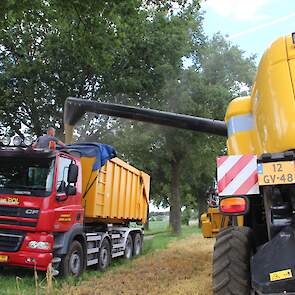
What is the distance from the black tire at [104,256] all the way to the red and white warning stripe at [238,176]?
7.54m

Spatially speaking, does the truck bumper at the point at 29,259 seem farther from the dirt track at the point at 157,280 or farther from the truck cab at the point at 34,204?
the dirt track at the point at 157,280

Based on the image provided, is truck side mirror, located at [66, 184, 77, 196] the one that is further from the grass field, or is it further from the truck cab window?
the grass field

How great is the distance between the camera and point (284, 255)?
433 centimetres

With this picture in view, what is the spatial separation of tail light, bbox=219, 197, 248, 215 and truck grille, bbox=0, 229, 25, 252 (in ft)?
17.2

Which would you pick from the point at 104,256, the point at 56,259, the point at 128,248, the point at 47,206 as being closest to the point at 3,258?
the point at 56,259

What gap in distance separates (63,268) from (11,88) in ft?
39.2

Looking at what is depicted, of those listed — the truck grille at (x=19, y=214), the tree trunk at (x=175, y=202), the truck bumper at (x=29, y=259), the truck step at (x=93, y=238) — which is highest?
the tree trunk at (x=175, y=202)

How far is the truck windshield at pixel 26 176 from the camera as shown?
362 inches

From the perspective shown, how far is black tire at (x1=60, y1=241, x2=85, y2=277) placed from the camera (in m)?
9.46

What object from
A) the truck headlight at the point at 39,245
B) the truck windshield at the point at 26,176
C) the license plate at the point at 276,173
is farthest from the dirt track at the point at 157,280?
the license plate at the point at 276,173

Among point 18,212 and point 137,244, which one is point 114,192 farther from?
point 18,212

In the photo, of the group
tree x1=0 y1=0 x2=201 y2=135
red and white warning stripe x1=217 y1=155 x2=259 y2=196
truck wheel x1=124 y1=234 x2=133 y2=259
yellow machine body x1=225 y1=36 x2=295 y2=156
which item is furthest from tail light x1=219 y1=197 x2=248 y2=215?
tree x1=0 y1=0 x2=201 y2=135

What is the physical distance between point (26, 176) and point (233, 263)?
5.52m

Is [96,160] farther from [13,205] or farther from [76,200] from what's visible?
[13,205]
